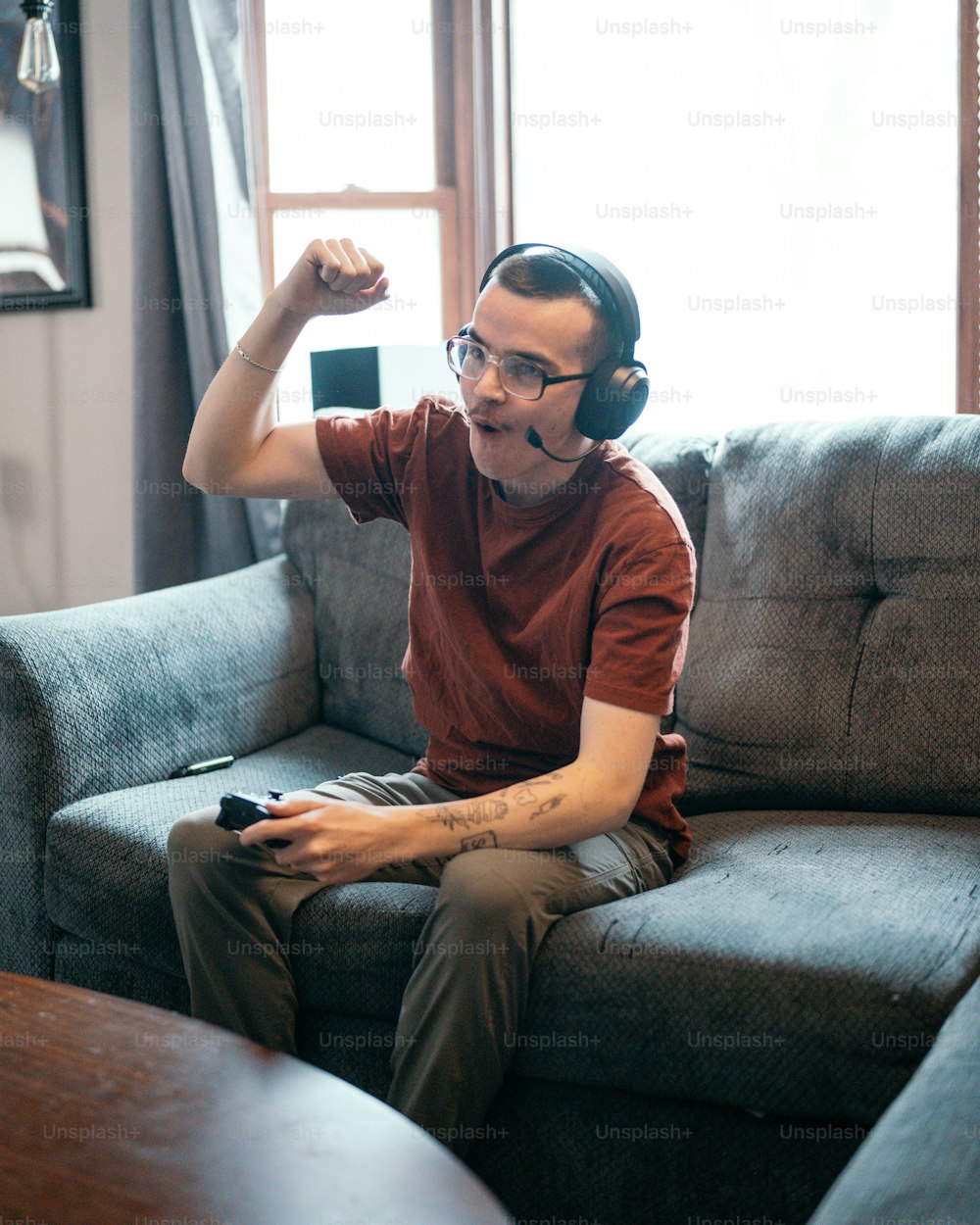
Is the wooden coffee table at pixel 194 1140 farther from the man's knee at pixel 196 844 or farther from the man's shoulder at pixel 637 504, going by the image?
the man's shoulder at pixel 637 504

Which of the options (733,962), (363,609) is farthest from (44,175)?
(733,962)

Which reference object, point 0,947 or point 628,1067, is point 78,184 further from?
point 628,1067

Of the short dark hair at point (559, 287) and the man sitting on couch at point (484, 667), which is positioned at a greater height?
the short dark hair at point (559, 287)

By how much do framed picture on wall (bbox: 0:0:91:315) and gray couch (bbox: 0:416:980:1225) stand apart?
4.06 feet

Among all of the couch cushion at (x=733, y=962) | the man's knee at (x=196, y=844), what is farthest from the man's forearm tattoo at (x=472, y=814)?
the man's knee at (x=196, y=844)

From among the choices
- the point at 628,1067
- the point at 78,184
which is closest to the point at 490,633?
the point at 628,1067

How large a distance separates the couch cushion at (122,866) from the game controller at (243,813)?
0.32 meters

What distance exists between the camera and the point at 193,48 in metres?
2.62

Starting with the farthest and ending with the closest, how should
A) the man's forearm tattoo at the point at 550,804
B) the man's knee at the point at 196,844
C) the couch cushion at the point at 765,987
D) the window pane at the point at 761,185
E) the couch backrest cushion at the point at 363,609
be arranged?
the window pane at the point at 761,185, the couch backrest cushion at the point at 363,609, the man's knee at the point at 196,844, the man's forearm tattoo at the point at 550,804, the couch cushion at the point at 765,987

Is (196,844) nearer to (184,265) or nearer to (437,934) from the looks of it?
(437,934)

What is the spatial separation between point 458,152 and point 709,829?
178 centimetres

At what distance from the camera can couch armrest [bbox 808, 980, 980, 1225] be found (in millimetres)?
722

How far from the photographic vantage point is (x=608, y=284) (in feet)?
4.53

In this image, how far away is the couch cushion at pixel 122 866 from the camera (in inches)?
61.7
